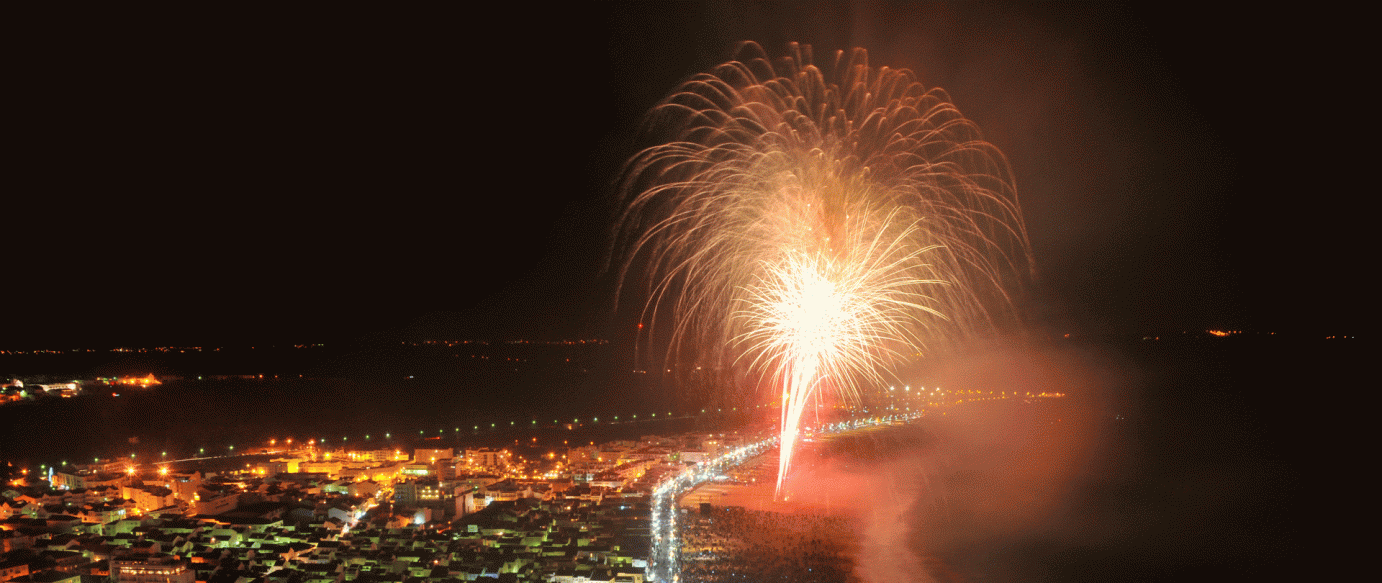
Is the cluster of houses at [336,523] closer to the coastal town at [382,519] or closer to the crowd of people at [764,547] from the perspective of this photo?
the coastal town at [382,519]

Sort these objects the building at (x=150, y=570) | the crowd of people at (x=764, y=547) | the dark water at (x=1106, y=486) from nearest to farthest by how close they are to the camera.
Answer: the building at (x=150, y=570) < the crowd of people at (x=764, y=547) < the dark water at (x=1106, y=486)

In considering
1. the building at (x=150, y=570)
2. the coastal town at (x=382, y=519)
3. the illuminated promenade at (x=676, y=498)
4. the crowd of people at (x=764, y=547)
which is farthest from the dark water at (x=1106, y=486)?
the building at (x=150, y=570)

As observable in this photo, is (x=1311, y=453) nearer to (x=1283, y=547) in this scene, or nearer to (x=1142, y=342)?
(x=1283, y=547)

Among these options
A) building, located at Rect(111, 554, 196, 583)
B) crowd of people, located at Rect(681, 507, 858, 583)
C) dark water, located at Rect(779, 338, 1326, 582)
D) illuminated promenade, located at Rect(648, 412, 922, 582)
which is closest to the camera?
building, located at Rect(111, 554, 196, 583)

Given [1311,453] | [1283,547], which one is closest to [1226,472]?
[1311,453]

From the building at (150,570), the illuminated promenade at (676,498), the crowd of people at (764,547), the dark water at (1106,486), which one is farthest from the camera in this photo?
the dark water at (1106,486)

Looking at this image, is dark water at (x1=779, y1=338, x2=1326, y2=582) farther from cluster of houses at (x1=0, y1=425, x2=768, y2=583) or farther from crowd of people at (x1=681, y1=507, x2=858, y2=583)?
cluster of houses at (x1=0, y1=425, x2=768, y2=583)

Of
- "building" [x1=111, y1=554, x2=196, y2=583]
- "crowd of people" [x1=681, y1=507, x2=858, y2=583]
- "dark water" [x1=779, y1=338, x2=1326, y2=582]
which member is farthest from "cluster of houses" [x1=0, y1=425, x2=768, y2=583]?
"dark water" [x1=779, y1=338, x2=1326, y2=582]

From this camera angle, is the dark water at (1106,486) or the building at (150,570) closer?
the building at (150,570)
